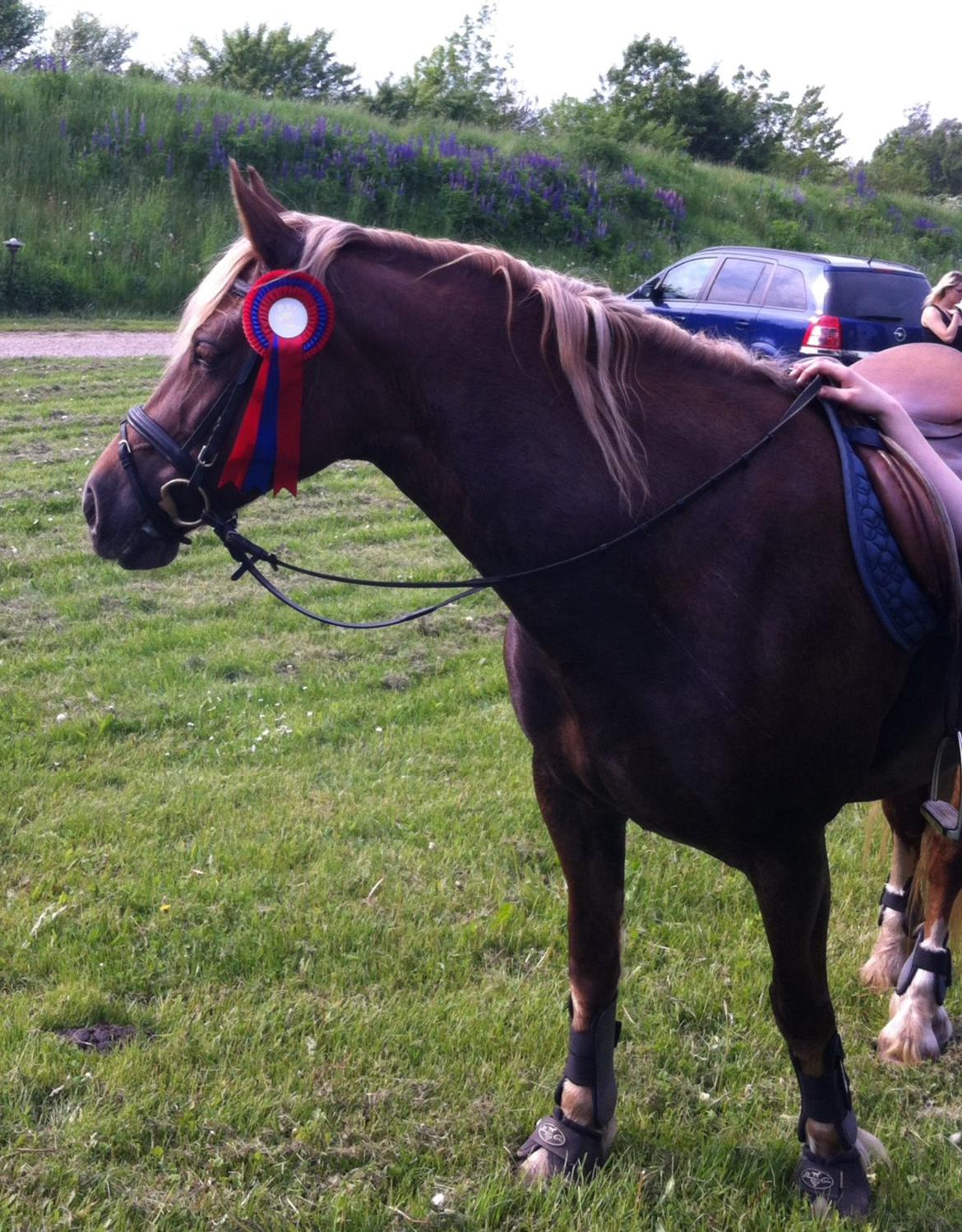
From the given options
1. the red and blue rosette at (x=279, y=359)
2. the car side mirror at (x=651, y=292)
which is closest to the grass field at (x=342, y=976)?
the red and blue rosette at (x=279, y=359)

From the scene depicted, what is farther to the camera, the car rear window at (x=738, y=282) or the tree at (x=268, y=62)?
the tree at (x=268, y=62)

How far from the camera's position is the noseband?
2201mm

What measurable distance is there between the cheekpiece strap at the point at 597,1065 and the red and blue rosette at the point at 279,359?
1671mm

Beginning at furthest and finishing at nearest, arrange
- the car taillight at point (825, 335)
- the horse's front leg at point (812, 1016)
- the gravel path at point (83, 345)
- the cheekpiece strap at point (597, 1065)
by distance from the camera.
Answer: the gravel path at point (83, 345)
the car taillight at point (825, 335)
the cheekpiece strap at point (597, 1065)
the horse's front leg at point (812, 1016)

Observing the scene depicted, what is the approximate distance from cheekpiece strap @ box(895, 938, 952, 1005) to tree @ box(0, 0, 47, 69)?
130 feet

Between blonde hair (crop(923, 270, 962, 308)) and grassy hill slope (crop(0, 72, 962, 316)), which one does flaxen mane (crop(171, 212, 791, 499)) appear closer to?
blonde hair (crop(923, 270, 962, 308))

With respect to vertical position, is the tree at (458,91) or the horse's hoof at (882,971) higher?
the tree at (458,91)

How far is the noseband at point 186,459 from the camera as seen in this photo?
2.20m

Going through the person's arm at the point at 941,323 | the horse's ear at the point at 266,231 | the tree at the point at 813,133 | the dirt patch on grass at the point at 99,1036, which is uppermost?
the tree at the point at 813,133

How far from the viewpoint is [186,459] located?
224 centimetres

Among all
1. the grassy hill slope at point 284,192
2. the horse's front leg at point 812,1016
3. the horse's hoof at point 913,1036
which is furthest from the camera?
the grassy hill slope at point 284,192

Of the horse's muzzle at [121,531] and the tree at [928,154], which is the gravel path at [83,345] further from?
the tree at [928,154]

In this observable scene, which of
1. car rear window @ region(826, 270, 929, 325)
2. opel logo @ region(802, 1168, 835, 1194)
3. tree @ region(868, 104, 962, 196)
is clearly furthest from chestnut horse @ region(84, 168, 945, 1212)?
tree @ region(868, 104, 962, 196)

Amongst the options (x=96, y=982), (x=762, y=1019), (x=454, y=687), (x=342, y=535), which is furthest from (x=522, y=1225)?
(x=342, y=535)
